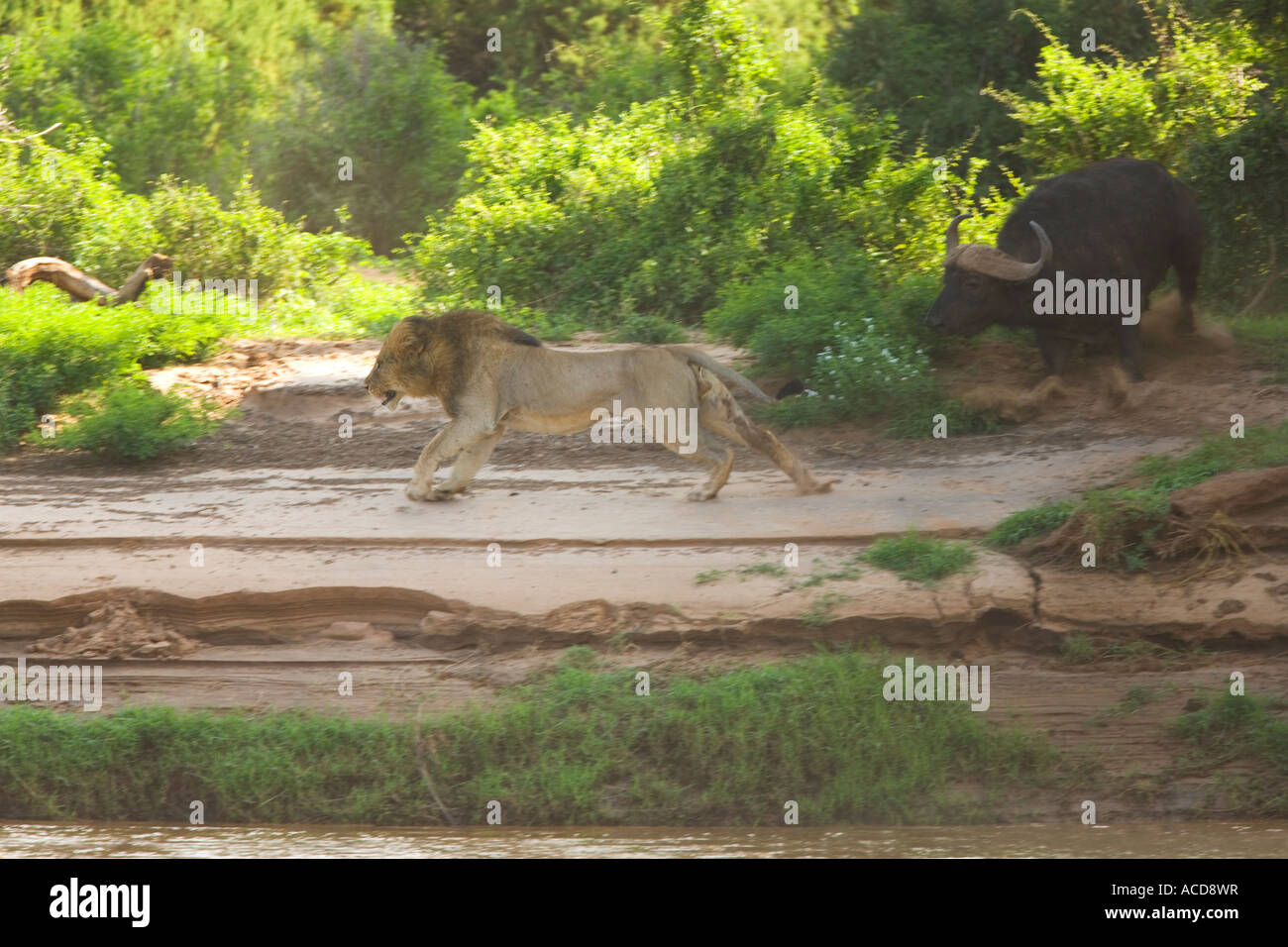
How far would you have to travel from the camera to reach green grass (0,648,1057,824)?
699 cm

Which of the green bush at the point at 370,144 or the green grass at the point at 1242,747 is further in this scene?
the green bush at the point at 370,144

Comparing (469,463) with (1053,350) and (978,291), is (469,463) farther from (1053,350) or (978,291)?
(1053,350)

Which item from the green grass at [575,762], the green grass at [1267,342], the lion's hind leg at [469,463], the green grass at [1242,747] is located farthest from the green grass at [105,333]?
the green grass at [1242,747]

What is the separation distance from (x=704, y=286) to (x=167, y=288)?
4.46m

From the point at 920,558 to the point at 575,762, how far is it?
2109mm

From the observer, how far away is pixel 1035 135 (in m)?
13.4

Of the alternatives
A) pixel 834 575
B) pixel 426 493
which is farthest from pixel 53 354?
pixel 834 575

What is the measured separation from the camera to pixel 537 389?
876 centimetres

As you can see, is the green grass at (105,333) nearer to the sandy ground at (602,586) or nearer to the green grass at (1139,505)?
the sandy ground at (602,586)

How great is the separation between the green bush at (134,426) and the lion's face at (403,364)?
6.53 ft

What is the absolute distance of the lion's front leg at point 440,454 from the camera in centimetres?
875

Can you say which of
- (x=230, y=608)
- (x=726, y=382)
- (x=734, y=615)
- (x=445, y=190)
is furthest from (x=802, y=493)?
(x=445, y=190)

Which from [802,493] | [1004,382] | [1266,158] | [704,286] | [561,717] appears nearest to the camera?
[561,717]

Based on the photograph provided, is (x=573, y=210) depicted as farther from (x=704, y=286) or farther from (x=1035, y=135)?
(x=1035, y=135)
